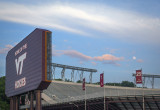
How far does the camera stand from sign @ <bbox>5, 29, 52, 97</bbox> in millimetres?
59250

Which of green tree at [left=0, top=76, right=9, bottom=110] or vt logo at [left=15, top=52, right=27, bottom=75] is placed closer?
vt logo at [left=15, top=52, right=27, bottom=75]

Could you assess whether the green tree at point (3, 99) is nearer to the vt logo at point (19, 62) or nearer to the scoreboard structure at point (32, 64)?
the scoreboard structure at point (32, 64)

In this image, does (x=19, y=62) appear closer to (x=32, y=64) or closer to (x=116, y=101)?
(x=32, y=64)

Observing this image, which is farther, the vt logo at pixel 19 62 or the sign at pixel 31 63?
the vt logo at pixel 19 62

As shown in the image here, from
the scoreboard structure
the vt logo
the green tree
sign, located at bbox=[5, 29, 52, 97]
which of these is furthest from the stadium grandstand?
the green tree

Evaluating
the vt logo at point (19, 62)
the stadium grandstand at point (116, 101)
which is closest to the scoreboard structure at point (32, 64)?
the vt logo at point (19, 62)

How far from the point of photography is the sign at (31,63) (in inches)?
2333

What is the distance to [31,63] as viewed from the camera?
64.6 metres

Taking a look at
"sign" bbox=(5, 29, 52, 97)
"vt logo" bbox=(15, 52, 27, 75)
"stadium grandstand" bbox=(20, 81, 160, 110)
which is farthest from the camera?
"vt logo" bbox=(15, 52, 27, 75)

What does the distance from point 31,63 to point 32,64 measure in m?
0.81

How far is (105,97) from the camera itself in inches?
2547

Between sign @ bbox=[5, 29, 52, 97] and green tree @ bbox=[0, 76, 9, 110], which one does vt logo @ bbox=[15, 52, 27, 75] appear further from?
green tree @ bbox=[0, 76, 9, 110]

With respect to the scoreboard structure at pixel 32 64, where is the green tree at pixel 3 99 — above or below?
below

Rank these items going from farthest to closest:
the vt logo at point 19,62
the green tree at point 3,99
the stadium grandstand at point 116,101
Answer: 1. the green tree at point 3,99
2. the vt logo at point 19,62
3. the stadium grandstand at point 116,101
